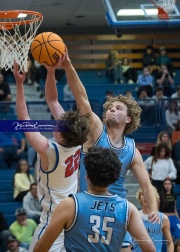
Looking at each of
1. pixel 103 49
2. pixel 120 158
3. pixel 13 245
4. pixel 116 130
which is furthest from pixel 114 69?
pixel 120 158

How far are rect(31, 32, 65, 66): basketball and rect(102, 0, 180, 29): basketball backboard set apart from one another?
417 cm

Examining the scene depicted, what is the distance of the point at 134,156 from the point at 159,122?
335 inches

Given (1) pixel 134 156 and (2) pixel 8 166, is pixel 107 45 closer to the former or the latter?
(2) pixel 8 166

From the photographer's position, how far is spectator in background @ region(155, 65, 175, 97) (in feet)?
56.7

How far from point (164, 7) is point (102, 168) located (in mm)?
6113

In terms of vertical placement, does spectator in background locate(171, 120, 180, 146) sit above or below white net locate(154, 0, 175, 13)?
below

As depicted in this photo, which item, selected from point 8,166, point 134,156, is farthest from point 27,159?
point 134,156

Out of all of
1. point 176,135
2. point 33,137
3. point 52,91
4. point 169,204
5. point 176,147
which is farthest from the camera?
point 176,135

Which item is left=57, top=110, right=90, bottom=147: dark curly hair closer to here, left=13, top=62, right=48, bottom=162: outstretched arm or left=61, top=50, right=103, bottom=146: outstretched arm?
left=13, top=62, right=48, bottom=162: outstretched arm

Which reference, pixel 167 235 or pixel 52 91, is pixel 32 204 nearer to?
pixel 167 235

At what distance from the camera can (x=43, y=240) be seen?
→ 4.36 metres

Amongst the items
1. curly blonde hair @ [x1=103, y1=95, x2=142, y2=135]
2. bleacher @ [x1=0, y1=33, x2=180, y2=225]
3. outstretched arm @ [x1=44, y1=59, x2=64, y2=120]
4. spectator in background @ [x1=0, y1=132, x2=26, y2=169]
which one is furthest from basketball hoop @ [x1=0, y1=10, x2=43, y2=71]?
bleacher @ [x1=0, y1=33, x2=180, y2=225]

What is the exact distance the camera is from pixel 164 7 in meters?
10.1

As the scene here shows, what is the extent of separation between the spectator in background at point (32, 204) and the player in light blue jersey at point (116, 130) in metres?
5.60
